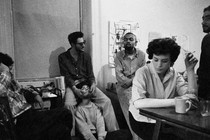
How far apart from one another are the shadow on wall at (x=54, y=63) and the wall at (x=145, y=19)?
604mm

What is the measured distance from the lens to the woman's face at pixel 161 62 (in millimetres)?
1815

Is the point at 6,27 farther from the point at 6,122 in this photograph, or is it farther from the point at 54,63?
the point at 6,122

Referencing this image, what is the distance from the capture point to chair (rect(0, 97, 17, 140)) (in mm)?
1811

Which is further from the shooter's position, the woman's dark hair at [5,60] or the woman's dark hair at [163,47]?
the woman's dark hair at [5,60]

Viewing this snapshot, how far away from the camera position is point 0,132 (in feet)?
6.19

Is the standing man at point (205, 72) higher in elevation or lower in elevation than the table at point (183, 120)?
higher

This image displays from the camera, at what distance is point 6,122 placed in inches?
72.1

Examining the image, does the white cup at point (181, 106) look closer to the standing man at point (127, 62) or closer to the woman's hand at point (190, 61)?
the woman's hand at point (190, 61)

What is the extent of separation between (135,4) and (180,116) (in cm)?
331

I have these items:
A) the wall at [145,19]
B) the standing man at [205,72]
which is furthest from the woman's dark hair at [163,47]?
the wall at [145,19]

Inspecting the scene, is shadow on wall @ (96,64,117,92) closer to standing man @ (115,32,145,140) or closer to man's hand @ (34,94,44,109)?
standing man @ (115,32,145,140)

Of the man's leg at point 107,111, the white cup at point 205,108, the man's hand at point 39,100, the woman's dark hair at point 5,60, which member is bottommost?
the man's leg at point 107,111

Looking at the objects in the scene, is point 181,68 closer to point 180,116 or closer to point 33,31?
point 33,31

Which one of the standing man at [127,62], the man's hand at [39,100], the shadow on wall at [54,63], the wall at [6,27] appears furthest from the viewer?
the shadow on wall at [54,63]
